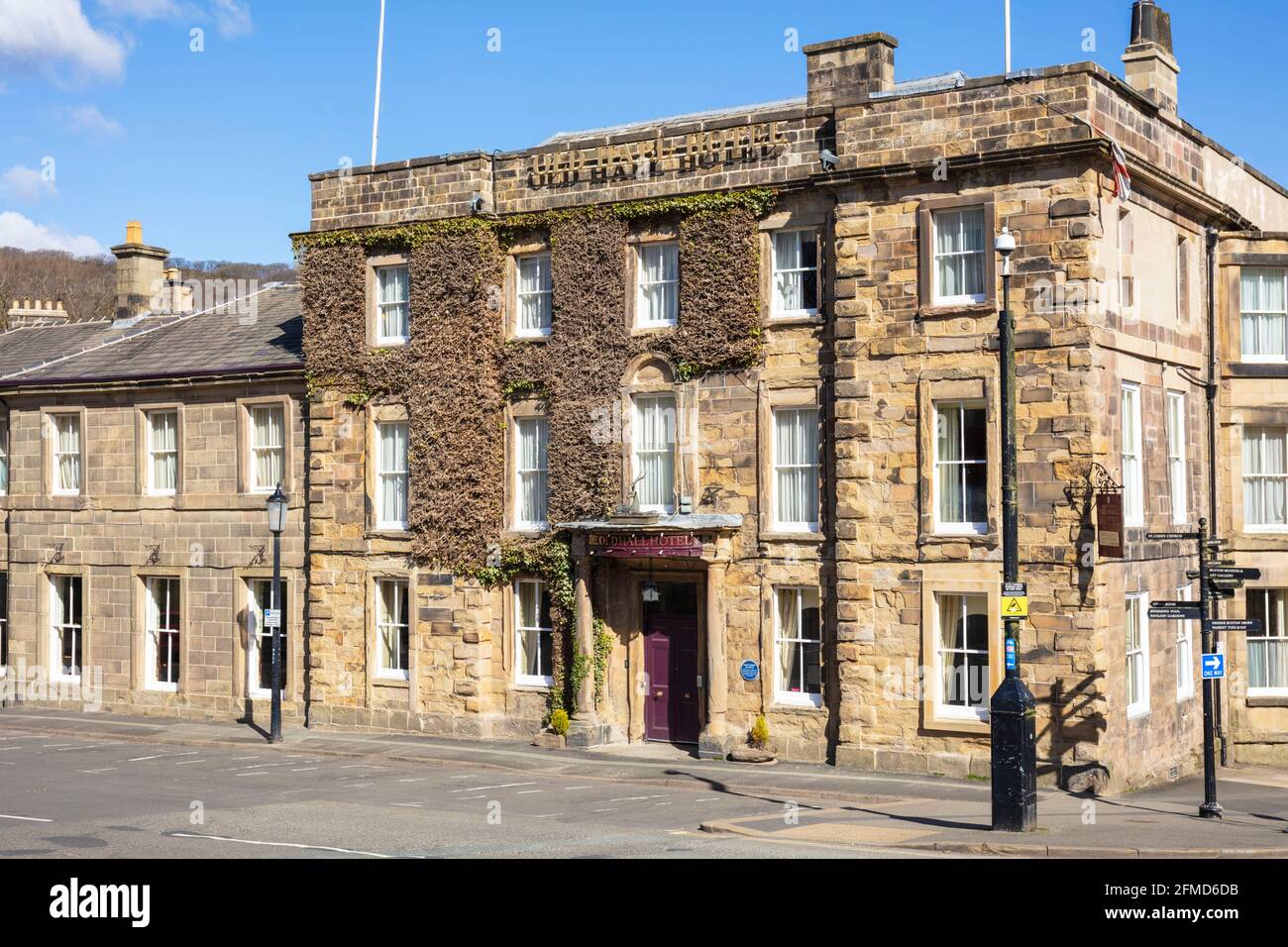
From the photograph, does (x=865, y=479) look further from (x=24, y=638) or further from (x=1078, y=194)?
(x=24, y=638)

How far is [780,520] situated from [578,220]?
21.6 feet

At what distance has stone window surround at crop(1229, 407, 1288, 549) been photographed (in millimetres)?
28297

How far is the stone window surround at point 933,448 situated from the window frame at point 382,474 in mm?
10443

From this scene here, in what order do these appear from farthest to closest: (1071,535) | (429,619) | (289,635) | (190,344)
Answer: (190,344) < (289,635) < (429,619) < (1071,535)

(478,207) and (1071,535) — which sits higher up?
(478,207)

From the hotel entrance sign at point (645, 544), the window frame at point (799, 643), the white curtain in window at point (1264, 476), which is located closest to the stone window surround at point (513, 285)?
the hotel entrance sign at point (645, 544)

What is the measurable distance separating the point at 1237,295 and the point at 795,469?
9071mm

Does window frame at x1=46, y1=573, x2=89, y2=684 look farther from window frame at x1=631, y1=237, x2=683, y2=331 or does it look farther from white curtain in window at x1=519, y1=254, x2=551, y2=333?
window frame at x1=631, y1=237, x2=683, y2=331

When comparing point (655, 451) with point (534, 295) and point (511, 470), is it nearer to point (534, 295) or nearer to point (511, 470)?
point (511, 470)

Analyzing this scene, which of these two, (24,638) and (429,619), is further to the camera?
(24,638)

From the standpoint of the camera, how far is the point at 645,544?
2678 cm

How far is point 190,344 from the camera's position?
35469 mm

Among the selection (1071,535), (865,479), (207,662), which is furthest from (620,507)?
(207,662)

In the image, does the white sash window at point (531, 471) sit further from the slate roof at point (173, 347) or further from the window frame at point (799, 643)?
the slate roof at point (173, 347)
